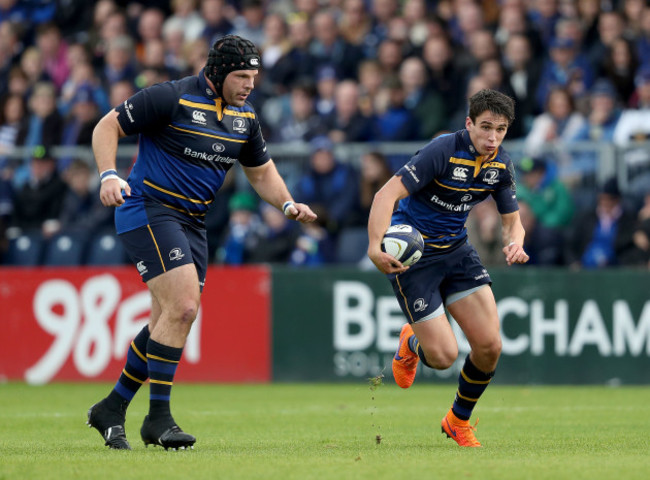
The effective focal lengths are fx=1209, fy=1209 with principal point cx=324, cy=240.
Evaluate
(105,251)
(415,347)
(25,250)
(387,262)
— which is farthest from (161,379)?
(25,250)

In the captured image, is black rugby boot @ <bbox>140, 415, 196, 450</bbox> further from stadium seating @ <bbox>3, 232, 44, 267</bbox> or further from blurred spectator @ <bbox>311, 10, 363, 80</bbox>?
blurred spectator @ <bbox>311, 10, 363, 80</bbox>

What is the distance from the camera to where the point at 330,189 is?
53.8 feet

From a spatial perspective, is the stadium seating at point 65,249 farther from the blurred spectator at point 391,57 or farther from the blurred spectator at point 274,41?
the blurred spectator at point 391,57

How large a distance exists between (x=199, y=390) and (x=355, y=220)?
3.30 meters

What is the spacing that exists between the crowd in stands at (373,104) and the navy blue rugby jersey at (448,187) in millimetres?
6299

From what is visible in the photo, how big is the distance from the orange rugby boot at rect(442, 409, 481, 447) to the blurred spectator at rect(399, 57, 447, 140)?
27.8ft

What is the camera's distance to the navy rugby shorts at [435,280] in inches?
348

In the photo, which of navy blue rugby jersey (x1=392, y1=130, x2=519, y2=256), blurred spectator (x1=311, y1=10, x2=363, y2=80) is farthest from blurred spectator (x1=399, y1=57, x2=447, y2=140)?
navy blue rugby jersey (x1=392, y1=130, x2=519, y2=256)

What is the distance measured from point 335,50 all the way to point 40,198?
5.01 meters

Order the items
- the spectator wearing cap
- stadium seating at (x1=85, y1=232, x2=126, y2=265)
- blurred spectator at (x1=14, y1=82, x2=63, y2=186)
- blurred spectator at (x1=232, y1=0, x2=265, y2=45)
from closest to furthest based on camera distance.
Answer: the spectator wearing cap
stadium seating at (x1=85, y1=232, x2=126, y2=265)
blurred spectator at (x1=14, y1=82, x2=63, y2=186)
blurred spectator at (x1=232, y1=0, x2=265, y2=45)

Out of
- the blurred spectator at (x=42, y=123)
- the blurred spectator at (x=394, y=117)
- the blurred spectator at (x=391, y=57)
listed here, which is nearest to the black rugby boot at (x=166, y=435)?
the blurred spectator at (x=394, y=117)

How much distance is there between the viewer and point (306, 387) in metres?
14.8

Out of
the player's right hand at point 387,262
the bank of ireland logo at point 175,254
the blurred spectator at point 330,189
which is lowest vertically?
the blurred spectator at point 330,189

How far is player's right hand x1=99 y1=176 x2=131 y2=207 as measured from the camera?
24.8 ft
